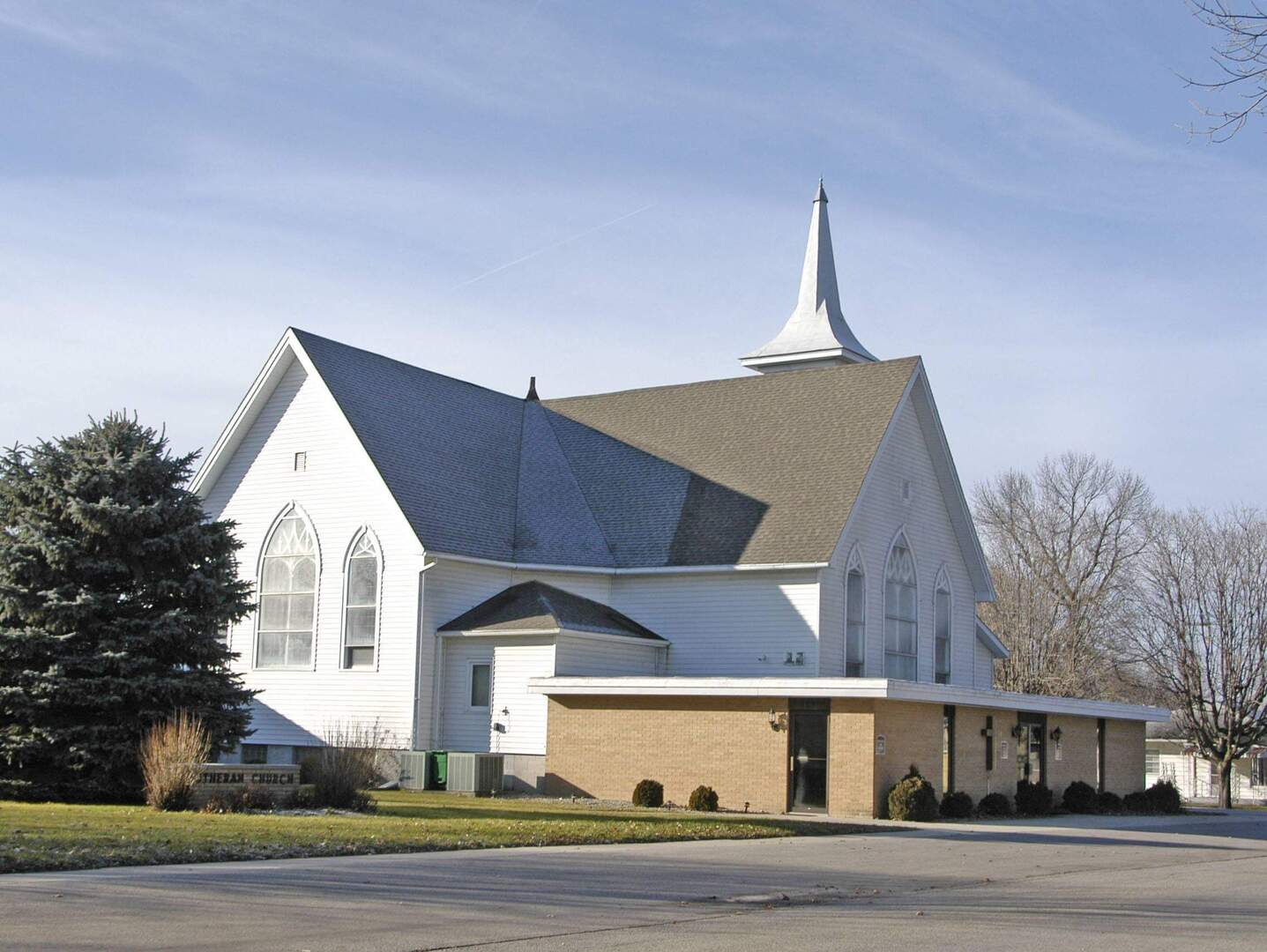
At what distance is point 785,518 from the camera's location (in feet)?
127

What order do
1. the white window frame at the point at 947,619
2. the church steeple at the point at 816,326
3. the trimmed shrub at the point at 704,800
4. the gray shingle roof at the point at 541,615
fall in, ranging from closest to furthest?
the trimmed shrub at the point at 704,800 → the gray shingle roof at the point at 541,615 → the white window frame at the point at 947,619 → the church steeple at the point at 816,326

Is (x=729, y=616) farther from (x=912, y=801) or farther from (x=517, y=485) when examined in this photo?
(x=912, y=801)

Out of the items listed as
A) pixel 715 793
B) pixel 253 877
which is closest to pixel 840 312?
pixel 715 793

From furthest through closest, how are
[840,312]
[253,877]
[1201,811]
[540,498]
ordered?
[840,312] < [1201,811] < [540,498] < [253,877]

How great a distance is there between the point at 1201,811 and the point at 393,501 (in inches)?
1015

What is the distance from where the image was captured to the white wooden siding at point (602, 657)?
3575cm

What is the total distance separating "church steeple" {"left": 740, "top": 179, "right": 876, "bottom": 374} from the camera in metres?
56.6

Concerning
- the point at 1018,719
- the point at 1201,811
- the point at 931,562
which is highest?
the point at 931,562

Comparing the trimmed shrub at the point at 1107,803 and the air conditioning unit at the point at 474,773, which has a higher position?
the air conditioning unit at the point at 474,773

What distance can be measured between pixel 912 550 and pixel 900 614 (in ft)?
6.08

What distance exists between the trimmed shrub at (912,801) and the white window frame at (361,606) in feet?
44.7

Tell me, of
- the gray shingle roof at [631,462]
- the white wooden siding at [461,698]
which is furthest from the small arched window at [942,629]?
the white wooden siding at [461,698]

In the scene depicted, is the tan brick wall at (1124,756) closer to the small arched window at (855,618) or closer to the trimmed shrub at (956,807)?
the small arched window at (855,618)

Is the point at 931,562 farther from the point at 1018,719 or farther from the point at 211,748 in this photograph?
the point at 211,748
